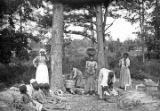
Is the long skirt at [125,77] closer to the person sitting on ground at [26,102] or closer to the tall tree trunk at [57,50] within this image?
the tall tree trunk at [57,50]

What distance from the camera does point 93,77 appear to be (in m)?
10.1

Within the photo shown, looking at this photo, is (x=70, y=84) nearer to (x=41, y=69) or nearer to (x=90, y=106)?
(x=41, y=69)

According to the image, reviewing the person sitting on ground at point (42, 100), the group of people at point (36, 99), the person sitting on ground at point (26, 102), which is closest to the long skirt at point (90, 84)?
the group of people at point (36, 99)

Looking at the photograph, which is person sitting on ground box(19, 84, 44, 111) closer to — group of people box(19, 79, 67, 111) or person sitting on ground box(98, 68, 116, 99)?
group of people box(19, 79, 67, 111)

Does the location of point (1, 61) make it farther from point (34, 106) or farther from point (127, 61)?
point (34, 106)

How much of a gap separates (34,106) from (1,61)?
34.1 feet

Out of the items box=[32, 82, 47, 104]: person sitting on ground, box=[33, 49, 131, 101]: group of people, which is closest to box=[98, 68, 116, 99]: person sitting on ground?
box=[33, 49, 131, 101]: group of people

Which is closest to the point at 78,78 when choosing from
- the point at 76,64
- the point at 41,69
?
the point at 41,69

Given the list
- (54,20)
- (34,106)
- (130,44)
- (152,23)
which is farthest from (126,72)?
(130,44)

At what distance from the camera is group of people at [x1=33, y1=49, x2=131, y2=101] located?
8.88 metres

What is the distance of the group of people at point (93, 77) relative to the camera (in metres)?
8.88

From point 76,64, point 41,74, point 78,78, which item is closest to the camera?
point 41,74

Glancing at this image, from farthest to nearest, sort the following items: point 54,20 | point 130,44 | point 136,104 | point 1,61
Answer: point 130,44 → point 1,61 → point 54,20 → point 136,104

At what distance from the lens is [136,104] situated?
21.9 ft
